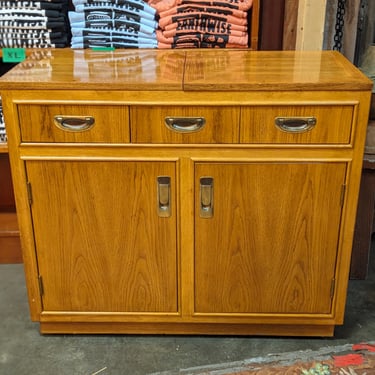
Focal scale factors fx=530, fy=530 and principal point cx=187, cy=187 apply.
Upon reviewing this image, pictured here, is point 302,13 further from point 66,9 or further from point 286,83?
point 66,9

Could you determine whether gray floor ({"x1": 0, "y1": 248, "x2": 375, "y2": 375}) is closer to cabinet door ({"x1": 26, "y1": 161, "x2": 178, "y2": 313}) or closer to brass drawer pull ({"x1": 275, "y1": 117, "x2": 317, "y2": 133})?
cabinet door ({"x1": 26, "y1": 161, "x2": 178, "y2": 313})

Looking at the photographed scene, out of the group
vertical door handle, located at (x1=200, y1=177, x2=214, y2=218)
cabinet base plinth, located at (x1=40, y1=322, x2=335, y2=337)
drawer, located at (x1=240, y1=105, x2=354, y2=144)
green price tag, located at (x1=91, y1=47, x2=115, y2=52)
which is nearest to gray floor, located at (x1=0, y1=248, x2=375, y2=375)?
cabinet base plinth, located at (x1=40, y1=322, x2=335, y2=337)

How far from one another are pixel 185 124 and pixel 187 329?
807 millimetres

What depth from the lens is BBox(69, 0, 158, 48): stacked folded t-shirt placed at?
216 cm

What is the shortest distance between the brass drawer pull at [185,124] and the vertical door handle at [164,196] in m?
0.17

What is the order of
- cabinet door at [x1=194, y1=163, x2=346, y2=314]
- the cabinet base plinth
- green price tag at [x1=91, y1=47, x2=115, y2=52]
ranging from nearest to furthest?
1. cabinet door at [x1=194, y1=163, x2=346, y2=314]
2. the cabinet base plinth
3. green price tag at [x1=91, y1=47, x2=115, y2=52]

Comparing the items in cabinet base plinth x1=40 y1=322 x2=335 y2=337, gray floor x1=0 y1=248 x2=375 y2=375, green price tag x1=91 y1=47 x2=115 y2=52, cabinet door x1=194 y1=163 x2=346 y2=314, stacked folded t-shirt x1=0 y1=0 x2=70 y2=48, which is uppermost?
stacked folded t-shirt x1=0 y1=0 x2=70 y2=48

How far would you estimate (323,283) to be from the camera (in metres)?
1.89

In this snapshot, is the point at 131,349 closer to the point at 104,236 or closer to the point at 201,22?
the point at 104,236

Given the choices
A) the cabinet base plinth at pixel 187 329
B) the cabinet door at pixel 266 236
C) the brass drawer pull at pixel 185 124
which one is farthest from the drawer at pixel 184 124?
the cabinet base plinth at pixel 187 329

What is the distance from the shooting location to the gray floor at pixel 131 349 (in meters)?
1.86

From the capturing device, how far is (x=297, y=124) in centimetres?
167

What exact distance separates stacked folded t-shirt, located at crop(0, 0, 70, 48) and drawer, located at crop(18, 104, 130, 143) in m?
0.63

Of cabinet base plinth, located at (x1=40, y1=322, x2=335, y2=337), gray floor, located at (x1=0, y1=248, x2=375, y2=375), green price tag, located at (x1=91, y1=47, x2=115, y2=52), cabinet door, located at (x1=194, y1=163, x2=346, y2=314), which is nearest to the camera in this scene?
cabinet door, located at (x1=194, y1=163, x2=346, y2=314)
